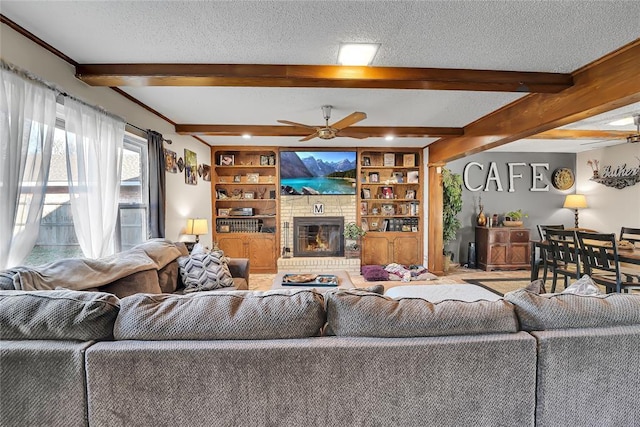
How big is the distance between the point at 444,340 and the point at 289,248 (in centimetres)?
492

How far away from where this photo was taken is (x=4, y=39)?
1.83 m

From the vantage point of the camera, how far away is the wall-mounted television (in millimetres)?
5879

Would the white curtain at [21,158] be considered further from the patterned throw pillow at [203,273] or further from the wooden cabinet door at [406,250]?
the wooden cabinet door at [406,250]

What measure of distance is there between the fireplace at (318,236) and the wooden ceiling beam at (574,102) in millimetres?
2833

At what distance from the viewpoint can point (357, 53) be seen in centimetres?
222

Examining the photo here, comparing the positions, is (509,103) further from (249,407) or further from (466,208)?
(249,407)

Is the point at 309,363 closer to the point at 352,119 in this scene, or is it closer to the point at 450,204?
the point at 352,119

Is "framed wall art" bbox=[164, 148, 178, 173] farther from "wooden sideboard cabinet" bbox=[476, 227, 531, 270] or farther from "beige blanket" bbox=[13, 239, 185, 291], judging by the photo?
"wooden sideboard cabinet" bbox=[476, 227, 531, 270]

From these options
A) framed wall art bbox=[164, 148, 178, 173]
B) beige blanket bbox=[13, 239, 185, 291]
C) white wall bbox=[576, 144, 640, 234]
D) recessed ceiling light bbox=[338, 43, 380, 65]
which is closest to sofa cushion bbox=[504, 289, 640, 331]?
recessed ceiling light bbox=[338, 43, 380, 65]

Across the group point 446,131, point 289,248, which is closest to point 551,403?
point 446,131

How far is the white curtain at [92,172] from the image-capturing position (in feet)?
7.73

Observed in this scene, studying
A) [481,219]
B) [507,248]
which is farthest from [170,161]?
[507,248]

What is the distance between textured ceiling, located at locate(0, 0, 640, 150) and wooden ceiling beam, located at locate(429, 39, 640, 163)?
0.39 ft

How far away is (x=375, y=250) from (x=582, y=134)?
12.3 ft
